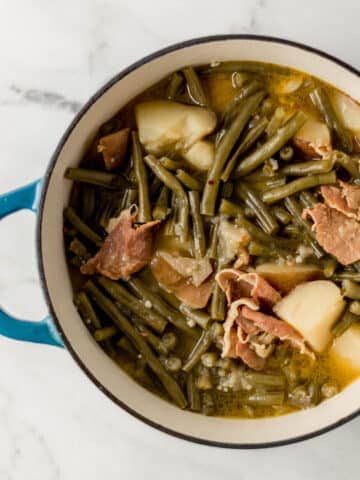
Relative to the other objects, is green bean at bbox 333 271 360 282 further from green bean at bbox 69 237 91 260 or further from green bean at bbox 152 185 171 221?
green bean at bbox 69 237 91 260

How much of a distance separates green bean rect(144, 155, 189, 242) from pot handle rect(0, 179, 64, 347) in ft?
1.29

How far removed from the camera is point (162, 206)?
2.88m

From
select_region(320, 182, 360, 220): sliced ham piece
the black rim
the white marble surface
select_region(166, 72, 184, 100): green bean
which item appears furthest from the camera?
the white marble surface

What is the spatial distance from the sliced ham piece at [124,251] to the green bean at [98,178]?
0.33 ft

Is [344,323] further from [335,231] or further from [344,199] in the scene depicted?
[344,199]

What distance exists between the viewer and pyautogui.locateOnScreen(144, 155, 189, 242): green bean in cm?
283

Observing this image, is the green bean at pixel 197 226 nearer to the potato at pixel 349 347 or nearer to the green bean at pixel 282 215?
the green bean at pixel 282 215

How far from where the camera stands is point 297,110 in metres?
2.92

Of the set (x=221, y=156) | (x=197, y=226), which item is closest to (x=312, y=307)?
(x=197, y=226)

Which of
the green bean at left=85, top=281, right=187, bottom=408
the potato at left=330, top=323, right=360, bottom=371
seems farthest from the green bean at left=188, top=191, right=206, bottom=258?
the potato at left=330, top=323, right=360, bottom=371

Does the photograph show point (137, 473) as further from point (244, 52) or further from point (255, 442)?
point (244, 52)

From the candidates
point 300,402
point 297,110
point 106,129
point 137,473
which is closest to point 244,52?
point 297,110

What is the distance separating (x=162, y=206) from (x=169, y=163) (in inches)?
5.9

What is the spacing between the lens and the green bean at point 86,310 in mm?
2896
